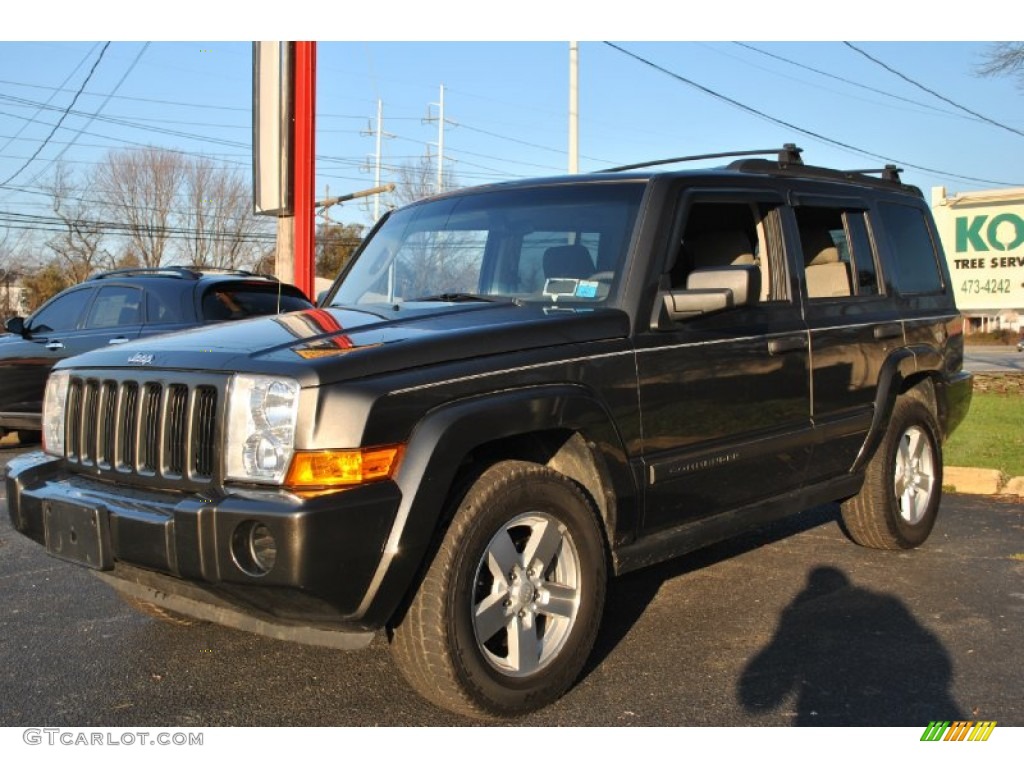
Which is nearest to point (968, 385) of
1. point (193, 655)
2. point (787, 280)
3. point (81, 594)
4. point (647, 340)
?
point (787, 280)

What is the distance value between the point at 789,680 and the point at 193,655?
2372mm

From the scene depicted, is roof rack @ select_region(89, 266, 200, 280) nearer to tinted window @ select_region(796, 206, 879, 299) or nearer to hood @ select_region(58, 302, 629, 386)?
hood @ select_region(58, 302, 629, 386)

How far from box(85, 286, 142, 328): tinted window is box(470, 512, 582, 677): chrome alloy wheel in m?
6.30

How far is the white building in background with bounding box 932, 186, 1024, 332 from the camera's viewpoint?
102ft

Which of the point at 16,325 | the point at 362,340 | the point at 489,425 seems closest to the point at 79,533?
the point at 362,340

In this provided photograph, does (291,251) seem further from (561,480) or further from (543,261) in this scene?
(561,480)

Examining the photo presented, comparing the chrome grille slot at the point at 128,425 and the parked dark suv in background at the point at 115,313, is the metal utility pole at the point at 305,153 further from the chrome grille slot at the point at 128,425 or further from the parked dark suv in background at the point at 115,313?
the chrome grille slot at the point at 128,425

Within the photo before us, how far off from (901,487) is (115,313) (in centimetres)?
686

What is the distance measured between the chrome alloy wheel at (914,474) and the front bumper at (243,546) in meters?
3.68

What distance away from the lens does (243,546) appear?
294 centimetres

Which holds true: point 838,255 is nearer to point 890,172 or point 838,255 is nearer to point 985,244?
point 890,172

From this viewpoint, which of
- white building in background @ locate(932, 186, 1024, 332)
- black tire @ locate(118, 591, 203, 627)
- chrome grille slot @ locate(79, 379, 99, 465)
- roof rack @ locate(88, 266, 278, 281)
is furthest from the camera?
white building in background @ locate(932, 186, 1024, 332)

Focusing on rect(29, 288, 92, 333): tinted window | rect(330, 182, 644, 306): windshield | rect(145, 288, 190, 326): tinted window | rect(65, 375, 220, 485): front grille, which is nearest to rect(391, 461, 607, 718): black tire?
rect(65, 375, 220, 485): front grille

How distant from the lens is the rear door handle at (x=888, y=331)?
5.28 meters
